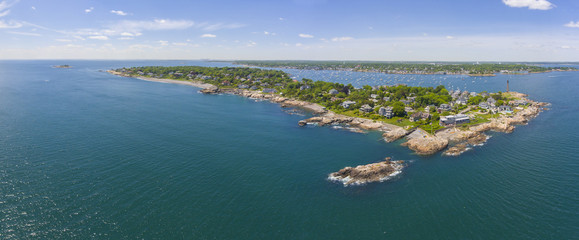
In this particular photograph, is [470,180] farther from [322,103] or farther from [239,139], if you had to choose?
[322,103]

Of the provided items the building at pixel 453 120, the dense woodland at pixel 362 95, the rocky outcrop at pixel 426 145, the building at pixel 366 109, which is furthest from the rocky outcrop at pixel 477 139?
the building at pixel 366 109

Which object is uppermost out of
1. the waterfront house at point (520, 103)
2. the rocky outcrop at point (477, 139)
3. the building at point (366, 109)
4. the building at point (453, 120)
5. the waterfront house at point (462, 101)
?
the waterfront house at point (462, 101)

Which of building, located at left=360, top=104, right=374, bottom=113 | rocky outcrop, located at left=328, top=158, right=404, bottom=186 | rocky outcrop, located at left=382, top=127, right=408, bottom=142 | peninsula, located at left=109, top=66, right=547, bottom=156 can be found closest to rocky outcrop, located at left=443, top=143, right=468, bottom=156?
peninsula, located at left=109, top=66, right=547, bottom=156

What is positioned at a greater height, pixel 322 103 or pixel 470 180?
pixel 322 103

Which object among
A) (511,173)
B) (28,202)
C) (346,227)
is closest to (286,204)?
(346,227)

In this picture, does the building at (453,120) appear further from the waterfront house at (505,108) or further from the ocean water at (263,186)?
A: the waterfront house at (505,108)

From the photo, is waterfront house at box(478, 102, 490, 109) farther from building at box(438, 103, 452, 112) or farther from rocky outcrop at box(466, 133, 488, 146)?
rocky outcrop at box(466, 133, 488, 146)
